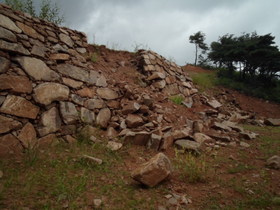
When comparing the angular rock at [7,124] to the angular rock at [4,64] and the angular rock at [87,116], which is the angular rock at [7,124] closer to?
the angular rock at [4,64]

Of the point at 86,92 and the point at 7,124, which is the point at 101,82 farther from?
the point at 7,124

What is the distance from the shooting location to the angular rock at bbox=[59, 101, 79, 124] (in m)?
4.41

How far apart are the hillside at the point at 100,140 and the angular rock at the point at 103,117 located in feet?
0.09

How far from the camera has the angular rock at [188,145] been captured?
14.4 feet

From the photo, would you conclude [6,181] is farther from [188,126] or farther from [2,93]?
[188,126]

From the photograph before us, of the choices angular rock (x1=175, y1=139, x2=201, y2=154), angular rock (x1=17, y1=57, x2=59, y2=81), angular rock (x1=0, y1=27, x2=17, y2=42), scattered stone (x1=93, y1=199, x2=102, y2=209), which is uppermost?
angular rock (x1=0, y1=27, x2=17, y2=42)

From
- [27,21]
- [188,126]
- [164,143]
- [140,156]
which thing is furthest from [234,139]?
[27,21]

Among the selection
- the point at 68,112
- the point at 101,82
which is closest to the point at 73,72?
the point at 101,82

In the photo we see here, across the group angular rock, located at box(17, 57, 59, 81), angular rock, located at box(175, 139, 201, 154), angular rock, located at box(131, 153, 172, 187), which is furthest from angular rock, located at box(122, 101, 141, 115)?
angular rock, located at box(131, 153, 172, 187)

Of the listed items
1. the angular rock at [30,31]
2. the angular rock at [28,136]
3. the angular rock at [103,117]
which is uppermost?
the angular rock at [30,31]

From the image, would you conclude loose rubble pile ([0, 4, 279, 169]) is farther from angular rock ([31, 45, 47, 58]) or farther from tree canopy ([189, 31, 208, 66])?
tree canopy ([189, 31, 208, 66])

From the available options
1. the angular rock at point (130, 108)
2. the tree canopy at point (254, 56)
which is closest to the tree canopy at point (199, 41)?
the tree canopy at point (254, 56)

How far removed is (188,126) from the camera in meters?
5.91

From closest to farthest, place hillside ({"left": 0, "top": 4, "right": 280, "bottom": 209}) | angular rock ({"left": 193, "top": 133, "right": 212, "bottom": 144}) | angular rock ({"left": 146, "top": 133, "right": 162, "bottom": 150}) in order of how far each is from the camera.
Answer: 1. hillside ({"left": 0, "top": 4, "right": 280, "bottom": 209})
2. angular rock ({"left": 146, "top": 133, "right": 162, "bottom": 150})
3. angular rock ({"left": 193, "top": 133, "right": 212, "bottom": 144})
